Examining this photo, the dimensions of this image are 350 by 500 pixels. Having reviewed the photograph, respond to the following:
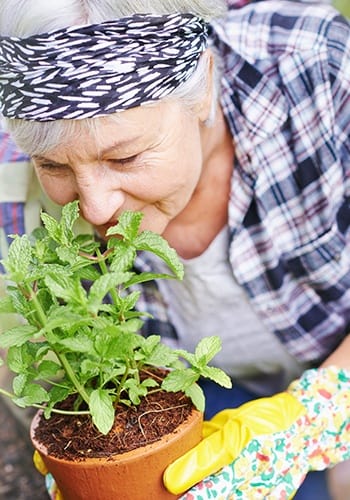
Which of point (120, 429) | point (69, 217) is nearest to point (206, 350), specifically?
point (120, 429)

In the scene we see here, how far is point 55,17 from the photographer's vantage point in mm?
1221

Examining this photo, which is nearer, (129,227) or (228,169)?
(129,227)

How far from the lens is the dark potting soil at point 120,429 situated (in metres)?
1.10

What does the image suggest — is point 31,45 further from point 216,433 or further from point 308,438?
point 308,438

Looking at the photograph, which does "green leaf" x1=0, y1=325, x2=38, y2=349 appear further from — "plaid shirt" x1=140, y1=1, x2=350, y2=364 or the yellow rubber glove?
"plaid shirt" x1=140, y1=1, x2=350, y2=364

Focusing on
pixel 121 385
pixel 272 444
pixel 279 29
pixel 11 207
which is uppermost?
pixel 279 29

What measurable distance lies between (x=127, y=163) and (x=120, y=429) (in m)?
0.44

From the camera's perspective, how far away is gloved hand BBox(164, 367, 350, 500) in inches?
47.6

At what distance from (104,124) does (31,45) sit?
16 centimetres

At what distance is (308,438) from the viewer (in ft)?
4.54

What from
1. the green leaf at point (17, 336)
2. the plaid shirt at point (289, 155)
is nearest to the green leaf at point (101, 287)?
the green leaf at point (17, 336)

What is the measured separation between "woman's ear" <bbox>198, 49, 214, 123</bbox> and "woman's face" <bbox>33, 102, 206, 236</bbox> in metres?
0.02

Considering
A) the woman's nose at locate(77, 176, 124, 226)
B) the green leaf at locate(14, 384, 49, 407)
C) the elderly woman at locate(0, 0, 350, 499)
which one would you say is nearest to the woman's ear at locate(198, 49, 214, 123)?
the elderly woman at locate(0, 0, 350, 499)

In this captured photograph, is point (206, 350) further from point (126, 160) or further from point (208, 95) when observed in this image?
point (208, 95)
